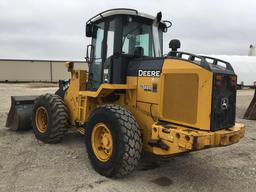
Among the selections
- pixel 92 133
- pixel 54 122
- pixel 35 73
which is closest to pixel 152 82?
pixel 92 133

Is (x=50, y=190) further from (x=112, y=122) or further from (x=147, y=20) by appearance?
(x=147, y=20)

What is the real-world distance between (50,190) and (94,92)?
2.21 metres

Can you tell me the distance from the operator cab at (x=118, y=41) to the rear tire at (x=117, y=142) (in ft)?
2.92

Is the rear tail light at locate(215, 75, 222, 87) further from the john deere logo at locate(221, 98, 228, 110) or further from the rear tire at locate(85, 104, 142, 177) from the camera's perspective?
the rear tire at locate(85, 104, 142, 177)

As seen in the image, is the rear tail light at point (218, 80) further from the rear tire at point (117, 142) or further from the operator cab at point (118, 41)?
the operator cab at point (118, 41)

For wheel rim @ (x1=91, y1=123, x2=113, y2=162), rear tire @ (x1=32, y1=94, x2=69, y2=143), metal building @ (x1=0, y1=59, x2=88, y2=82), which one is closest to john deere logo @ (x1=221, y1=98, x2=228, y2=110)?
wheel rim @ (x1=91, y1=123, x2=113, y2=162)

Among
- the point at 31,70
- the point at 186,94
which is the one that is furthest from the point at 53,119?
the point at 31,70

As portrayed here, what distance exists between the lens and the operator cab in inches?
260

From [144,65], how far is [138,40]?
82 centimetres

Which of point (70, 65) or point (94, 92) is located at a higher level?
point (70, 65)

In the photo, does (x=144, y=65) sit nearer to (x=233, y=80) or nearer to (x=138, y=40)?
(x=138, y=40)

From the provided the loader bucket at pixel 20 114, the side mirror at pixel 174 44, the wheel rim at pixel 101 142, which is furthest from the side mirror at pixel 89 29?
the loader bucket at pixel 20 114

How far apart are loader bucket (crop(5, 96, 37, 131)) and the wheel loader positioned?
1204 mm

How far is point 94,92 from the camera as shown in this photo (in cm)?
689
